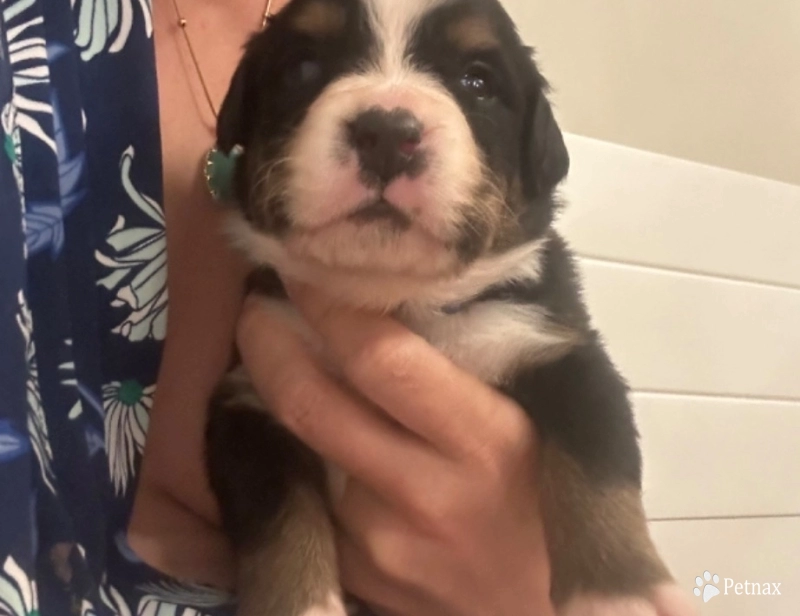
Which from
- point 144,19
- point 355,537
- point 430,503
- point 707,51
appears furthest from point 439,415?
point 707,51

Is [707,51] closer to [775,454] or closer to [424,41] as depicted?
[775,454]

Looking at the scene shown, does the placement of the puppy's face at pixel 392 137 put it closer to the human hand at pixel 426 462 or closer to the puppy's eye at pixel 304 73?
the puppy's eye at pixel 304 73

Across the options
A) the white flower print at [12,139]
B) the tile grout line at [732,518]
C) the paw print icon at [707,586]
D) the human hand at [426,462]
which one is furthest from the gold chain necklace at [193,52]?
the paw print icon at [707,586]

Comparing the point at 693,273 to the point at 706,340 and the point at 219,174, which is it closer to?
the point at 706,340

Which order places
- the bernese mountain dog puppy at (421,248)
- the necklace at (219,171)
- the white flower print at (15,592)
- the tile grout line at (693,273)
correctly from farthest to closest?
the tile grout line at (693,273)
the necklace at (219,171)
the bernese mountain dog puppy at (421,248)
the white flower print at (15,592)

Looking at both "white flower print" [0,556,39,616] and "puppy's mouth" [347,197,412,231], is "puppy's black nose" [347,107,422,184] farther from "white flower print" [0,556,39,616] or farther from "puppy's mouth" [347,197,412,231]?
"white flower print" [0,556,39,616]

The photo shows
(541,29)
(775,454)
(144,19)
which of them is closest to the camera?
(144,19)

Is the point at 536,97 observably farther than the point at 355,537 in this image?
Yes

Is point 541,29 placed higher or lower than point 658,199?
higher
